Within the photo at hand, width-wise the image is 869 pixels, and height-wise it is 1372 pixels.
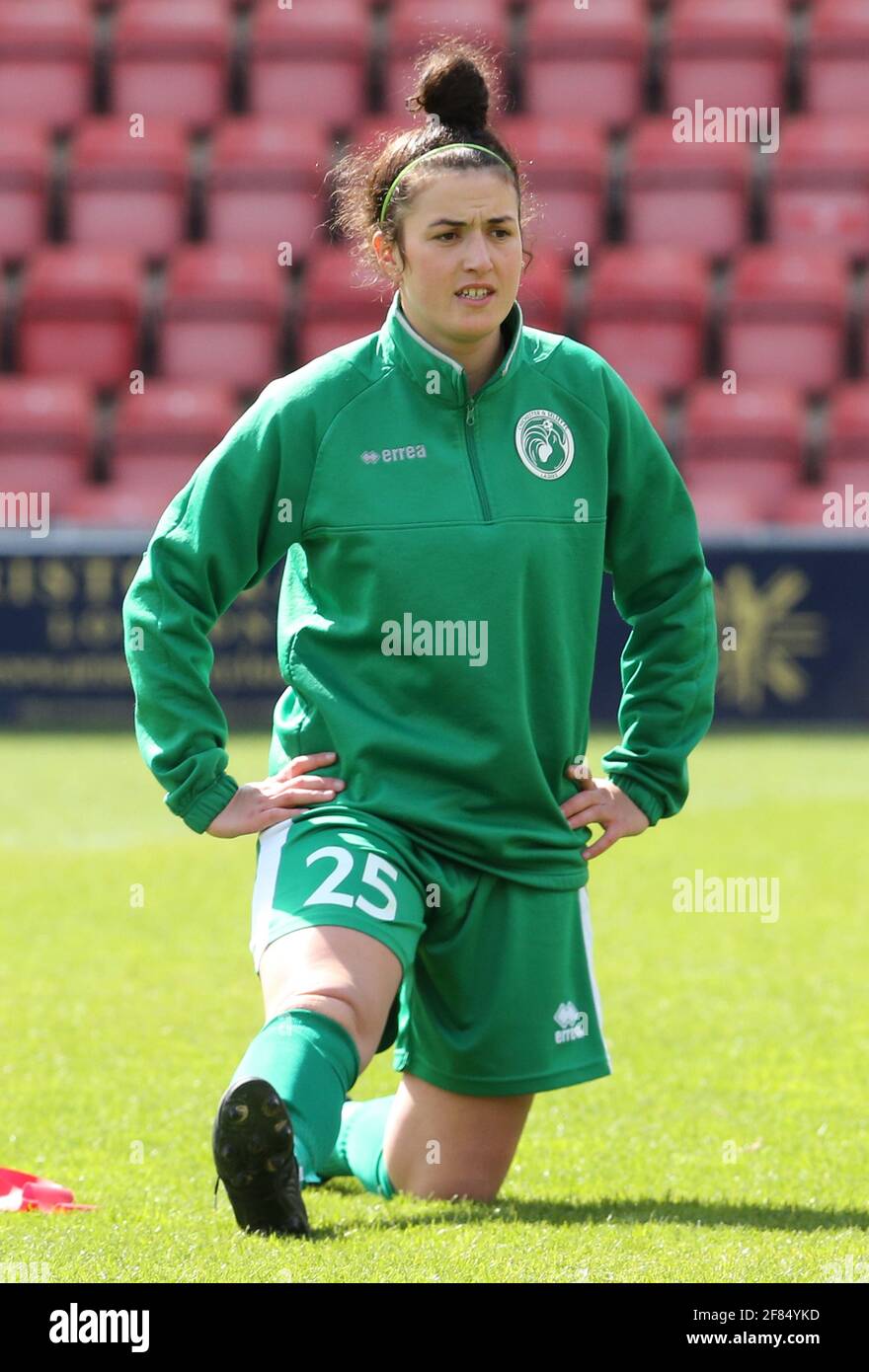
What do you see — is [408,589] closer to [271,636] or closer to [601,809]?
[601,809]

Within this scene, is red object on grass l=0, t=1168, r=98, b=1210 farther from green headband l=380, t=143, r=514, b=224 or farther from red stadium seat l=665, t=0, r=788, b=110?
red stadium seat l=665, t=0, r=788, b=110

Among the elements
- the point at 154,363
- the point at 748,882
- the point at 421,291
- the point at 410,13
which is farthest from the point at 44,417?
the point at 421,291

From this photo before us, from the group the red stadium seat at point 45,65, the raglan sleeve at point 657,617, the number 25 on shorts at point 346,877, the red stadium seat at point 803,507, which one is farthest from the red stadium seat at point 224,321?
the number 25 on shorts at point 346,877

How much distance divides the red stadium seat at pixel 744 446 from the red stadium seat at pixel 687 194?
6.63 feet

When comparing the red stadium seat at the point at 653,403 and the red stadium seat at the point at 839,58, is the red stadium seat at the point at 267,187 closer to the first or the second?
the red stadium seat at the point at 653,403

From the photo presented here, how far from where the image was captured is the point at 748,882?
23.9ft

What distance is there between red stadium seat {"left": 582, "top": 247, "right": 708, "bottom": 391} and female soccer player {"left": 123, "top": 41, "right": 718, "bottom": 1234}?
35.3ft

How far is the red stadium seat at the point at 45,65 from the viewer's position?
16125 millimetres

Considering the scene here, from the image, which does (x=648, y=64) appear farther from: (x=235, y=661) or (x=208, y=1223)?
(x=208, y=1223)

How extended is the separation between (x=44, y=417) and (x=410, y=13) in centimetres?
460

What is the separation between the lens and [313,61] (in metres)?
16.0

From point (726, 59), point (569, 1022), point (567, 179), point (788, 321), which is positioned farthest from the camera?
point (726, 59)

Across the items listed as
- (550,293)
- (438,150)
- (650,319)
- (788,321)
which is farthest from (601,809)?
(788,321)

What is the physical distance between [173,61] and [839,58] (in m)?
5.04
